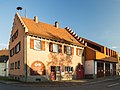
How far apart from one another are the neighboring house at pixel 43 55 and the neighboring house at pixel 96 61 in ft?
6.14

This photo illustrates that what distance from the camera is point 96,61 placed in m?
40.1

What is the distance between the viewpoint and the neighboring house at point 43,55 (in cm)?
2965

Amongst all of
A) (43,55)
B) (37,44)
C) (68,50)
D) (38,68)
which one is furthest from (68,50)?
(38,68)

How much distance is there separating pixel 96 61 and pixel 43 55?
13428 mm

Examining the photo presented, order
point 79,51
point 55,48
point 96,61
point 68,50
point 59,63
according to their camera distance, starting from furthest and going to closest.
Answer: point 96,61, point 79,51, point 68,50, point 59,63, point 55,48

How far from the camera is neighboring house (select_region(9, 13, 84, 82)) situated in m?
29.6

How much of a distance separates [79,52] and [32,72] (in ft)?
43.4

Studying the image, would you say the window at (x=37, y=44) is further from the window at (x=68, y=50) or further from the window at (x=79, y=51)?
the window at (x=79, y=51)

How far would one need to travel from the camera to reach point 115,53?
52625 millimetres

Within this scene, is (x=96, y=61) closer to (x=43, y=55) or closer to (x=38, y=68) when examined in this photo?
(x=43, y=55)

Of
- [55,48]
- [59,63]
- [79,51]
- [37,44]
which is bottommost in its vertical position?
[59,63]

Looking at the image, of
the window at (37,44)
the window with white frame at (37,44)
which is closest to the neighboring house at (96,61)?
the window at (37,44)

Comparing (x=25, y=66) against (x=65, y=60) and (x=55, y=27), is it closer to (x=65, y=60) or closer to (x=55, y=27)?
(x=65, y=60)

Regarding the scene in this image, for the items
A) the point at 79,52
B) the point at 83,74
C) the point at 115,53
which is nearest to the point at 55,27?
the point at 79,52
